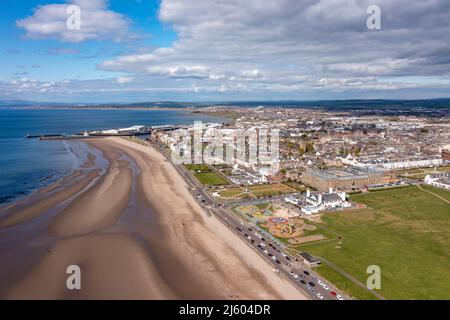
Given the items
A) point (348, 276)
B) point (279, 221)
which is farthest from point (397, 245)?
point (279, 221)

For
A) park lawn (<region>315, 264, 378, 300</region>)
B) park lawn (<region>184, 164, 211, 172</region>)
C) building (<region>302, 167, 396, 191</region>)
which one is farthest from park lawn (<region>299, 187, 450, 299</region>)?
park lawn (<region>184, 164, 211, 172</region>)

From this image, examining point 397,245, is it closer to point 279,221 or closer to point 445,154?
point 279,221

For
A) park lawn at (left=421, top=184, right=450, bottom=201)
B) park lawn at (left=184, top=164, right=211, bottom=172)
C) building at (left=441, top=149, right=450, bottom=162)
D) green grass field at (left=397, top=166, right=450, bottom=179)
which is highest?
building at (left=441, top=149, right=450, bottom=162)

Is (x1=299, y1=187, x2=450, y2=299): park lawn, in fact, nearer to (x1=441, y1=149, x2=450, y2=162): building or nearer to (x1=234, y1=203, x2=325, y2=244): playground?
(x1=234, y1=203, x2=325, y2=244): playground

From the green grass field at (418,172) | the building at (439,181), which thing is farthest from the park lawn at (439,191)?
the green grass field at (418,172)

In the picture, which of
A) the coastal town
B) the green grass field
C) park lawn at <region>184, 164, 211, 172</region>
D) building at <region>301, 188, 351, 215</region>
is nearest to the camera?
the coastal town

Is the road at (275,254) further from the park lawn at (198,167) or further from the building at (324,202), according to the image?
the park lawn at (198,167)
